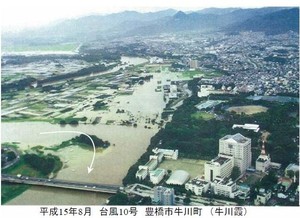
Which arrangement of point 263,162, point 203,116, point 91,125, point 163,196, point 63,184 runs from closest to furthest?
point 163,196 → point 63,184 → point 263,162 → point 91,125 → point 203,116

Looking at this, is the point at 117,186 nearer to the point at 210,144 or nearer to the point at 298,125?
the point at 210,144

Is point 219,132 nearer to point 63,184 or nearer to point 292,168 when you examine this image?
point 292,168

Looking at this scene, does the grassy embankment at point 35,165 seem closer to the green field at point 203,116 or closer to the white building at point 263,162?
the green field at point 203,116

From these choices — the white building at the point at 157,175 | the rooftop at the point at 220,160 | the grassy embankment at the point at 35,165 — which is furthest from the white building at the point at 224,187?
the grassy embankment at the point at 35,165

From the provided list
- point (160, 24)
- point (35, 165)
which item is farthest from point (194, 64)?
point (35, 165)

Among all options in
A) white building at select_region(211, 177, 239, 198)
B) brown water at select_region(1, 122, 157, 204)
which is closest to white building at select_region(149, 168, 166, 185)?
brown water at select_region(1, 122, 157, 204)

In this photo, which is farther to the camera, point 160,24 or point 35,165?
point 160,24

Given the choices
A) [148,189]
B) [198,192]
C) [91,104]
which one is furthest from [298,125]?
[91,104]
